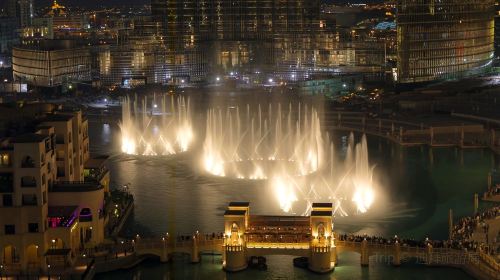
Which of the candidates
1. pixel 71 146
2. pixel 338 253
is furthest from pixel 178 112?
pixel 338 253

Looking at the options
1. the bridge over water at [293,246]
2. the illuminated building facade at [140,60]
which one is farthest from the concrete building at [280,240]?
the illuminated building facade at [140,60]

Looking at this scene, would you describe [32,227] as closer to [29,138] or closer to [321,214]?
[29,138]

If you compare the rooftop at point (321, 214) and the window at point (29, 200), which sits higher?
the window at point (29, 200)

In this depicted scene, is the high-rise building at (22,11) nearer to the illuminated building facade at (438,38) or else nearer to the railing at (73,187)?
the illuminated building facade at (438,38)

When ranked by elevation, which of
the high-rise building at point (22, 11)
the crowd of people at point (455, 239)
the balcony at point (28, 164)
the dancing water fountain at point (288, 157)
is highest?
the high-rise building at point (22, 11)

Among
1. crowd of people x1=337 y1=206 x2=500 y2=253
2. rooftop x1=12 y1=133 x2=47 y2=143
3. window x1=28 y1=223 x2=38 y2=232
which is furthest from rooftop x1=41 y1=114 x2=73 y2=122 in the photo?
crowd of people x1=337 y1=206 x2=500 y2=253

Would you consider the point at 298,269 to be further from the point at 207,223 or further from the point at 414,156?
the point at 414,156
